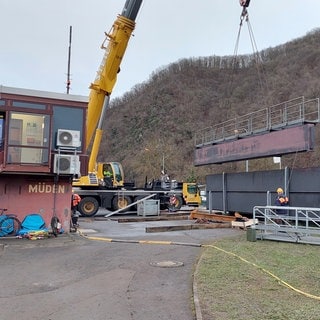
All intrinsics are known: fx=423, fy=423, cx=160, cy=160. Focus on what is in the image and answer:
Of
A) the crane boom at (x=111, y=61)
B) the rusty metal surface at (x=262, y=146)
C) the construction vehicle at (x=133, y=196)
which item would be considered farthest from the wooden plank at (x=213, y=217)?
the crane boom at (x=111, y=61)

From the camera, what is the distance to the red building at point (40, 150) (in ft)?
44.6

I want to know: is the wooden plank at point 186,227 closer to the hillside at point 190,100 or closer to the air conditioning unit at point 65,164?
the air conditioning unit at point 65,164

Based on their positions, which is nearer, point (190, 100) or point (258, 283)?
point (258, 283)

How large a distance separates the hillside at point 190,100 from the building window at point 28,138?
42190 millimetres

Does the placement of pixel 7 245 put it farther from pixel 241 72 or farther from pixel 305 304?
pixel 241 72

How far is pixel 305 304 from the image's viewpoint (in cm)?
606

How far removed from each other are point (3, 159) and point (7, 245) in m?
2.78

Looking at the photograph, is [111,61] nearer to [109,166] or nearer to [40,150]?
[40,150]

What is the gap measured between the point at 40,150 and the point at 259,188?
10.9m

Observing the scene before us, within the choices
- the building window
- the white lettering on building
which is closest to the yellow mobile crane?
the white lettering on building

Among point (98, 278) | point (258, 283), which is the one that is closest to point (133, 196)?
point (98, 278)

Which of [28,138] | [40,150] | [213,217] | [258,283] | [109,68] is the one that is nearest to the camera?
[258,283]

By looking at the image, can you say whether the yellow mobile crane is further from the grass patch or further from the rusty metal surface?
the grass patch

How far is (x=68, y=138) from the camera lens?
1434 cm
